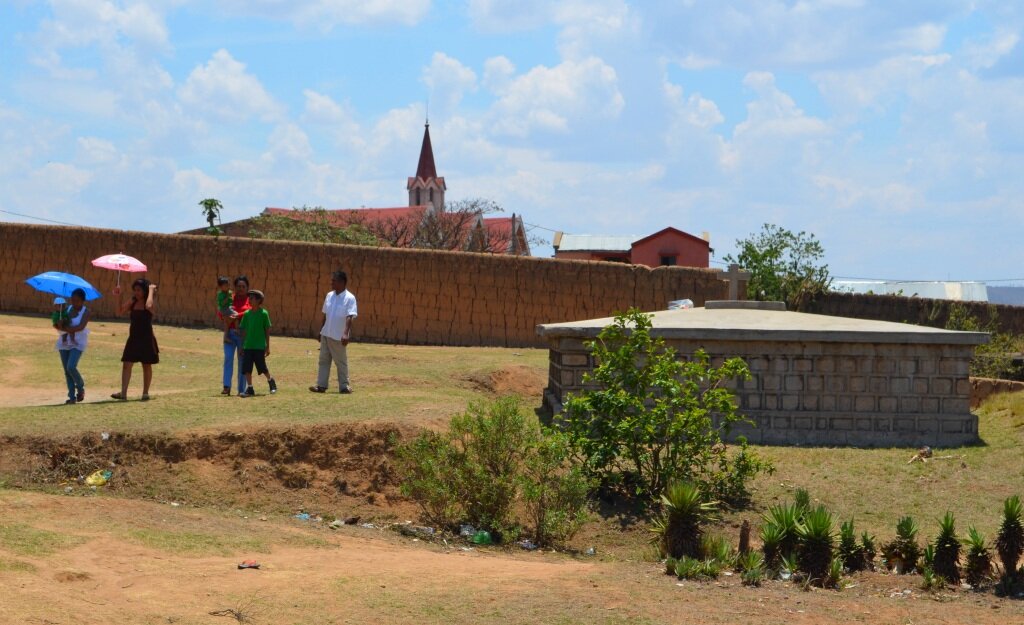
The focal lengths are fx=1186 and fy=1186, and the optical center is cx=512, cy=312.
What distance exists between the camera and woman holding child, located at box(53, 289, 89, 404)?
46.8 feet

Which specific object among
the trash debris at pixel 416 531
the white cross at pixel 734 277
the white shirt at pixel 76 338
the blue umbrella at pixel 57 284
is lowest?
the trash debris at pixel 416 531

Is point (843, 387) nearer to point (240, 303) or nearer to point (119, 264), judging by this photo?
point (240, 303)

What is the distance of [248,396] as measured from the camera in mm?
14562

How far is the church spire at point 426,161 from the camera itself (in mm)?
87688

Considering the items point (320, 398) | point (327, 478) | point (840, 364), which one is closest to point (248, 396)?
point (320, 398)

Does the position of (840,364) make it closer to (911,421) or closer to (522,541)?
(911,421)

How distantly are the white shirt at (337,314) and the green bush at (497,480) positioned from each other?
11.9 feet

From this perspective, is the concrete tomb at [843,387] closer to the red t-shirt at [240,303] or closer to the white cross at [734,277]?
the red t-shirt at [240,303]

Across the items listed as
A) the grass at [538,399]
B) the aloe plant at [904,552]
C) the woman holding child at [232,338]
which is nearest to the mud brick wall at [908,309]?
the grass at [538,399]

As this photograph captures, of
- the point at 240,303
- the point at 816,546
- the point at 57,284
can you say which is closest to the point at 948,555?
the point at 816,546

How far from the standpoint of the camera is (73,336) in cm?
1439

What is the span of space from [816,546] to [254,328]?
25.8 feet

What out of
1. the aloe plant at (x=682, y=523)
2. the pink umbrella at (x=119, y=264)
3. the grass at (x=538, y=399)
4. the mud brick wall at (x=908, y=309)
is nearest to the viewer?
the aloe plant at (x=682, y=523)

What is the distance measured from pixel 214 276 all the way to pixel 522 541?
53.9ft
